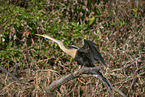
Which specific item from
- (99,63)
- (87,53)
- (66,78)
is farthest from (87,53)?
(99,63)

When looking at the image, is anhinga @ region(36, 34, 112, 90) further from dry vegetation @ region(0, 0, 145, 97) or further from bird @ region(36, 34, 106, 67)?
dry vegetation @ region(0, 0, 145, 97)

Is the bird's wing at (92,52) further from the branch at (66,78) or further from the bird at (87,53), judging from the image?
the branch at (66,78)

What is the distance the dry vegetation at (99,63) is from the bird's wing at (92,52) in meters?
0.22

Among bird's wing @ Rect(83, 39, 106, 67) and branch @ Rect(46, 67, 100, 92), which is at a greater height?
bird's wing @ Rect(83, 39, 106, 67)

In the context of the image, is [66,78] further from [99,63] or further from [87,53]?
[99,63]

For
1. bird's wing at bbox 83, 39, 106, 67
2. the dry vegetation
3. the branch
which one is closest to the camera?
the branch

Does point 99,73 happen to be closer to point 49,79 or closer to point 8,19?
point 49,79

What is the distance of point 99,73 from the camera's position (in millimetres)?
1979

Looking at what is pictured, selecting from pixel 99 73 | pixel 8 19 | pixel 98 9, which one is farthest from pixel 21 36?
pixel 99 73

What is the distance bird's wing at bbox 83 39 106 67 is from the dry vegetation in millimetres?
224

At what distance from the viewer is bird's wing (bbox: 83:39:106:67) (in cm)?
201

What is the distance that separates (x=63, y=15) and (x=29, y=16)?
70cm

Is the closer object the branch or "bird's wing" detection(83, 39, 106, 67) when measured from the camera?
the branch

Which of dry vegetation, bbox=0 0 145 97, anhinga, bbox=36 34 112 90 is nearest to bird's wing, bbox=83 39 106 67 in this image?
anhinga, bbox=36 34 112 90
